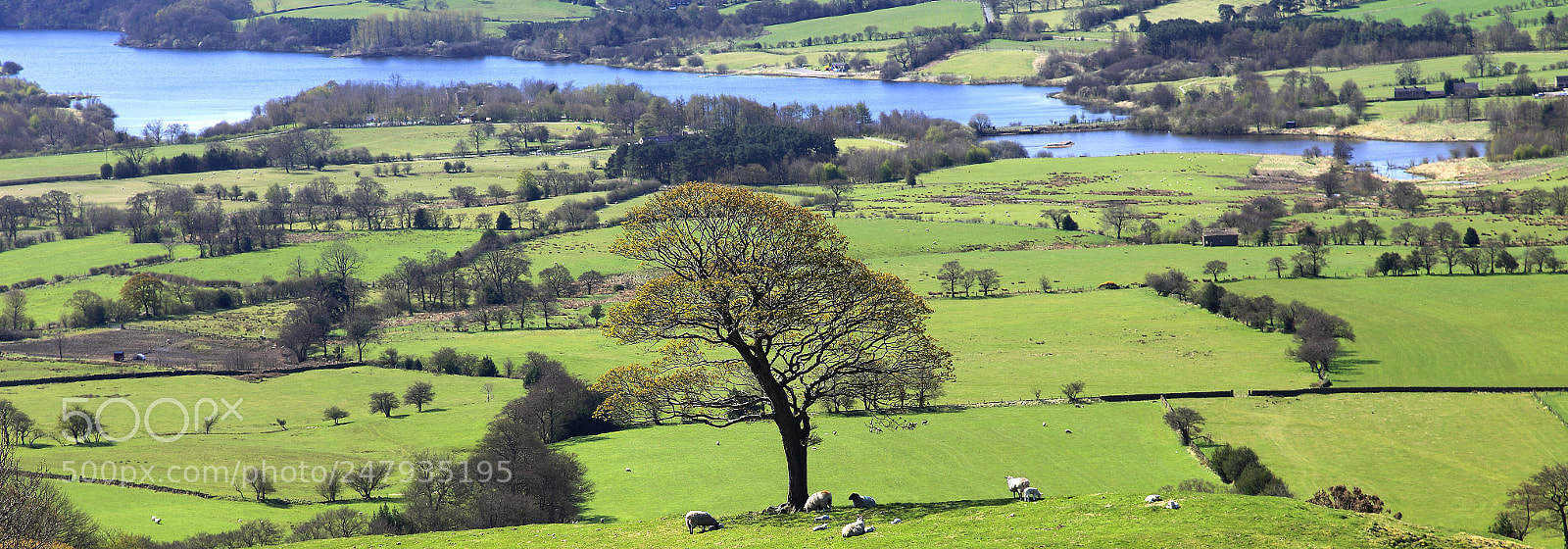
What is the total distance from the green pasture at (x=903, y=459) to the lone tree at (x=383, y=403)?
38.7 feet

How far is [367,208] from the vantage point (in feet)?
410

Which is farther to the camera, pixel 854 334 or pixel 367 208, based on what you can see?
pixel 367 208

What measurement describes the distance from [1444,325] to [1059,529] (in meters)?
59.8

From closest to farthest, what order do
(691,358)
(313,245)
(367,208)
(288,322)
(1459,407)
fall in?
(691,358) < (1459,407) < (288,322) < (313,245) < (367,208)

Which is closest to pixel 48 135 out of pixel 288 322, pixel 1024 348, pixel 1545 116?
pixel 288 322

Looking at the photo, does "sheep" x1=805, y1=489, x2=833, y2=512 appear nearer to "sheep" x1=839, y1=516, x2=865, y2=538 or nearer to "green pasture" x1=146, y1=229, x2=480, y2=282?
"sheep" x1=839, y1=516, x2=865, y2=538

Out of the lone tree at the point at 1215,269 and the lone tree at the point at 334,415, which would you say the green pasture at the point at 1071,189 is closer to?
the lone tree at the point at 1215,269

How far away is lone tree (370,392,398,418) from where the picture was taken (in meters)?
60.2

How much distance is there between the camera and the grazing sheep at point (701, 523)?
86.6 ft

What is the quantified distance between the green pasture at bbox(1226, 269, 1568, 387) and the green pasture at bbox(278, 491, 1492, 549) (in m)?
41.6

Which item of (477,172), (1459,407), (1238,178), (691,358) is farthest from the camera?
(477,172)

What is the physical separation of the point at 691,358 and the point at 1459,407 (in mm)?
45138

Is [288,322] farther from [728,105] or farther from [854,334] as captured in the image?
[728,105]

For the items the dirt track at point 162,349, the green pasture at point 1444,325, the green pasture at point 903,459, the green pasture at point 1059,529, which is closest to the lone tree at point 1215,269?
the green pasture at point 1444,325
